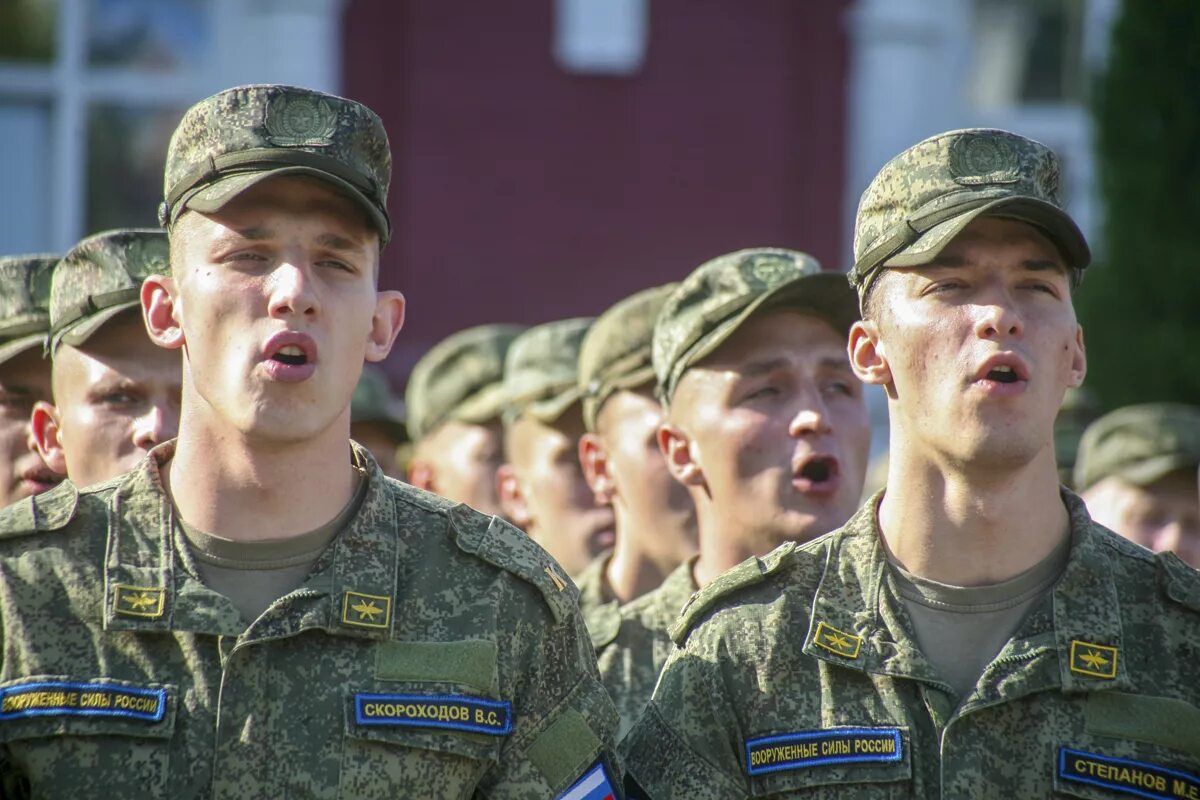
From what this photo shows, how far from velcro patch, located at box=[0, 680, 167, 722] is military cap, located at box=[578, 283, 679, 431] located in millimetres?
3024

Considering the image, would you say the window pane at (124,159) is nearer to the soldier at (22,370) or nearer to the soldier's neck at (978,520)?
the soldier at (22,370)

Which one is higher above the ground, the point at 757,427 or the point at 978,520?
the point at 978,520

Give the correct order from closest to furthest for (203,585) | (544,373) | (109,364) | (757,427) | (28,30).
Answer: (203,585), (109,364), (757,427), (544,373), (28,30)

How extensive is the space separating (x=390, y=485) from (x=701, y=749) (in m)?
0.87

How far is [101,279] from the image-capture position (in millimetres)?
5312

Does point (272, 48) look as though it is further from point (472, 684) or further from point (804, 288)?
point (472, 684)

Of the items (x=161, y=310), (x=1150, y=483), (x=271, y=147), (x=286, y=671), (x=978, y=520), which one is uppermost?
(x=271, y=147)

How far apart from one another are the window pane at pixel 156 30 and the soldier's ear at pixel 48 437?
638 cm

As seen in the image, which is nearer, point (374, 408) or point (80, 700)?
point (80, 700)

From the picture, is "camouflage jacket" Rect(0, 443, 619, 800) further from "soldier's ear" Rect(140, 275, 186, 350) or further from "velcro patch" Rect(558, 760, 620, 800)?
"soldier's ear" Rect(140, 275, 186, 350)

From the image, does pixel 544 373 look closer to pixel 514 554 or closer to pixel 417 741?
pixel 514 554

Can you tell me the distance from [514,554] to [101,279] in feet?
5.96

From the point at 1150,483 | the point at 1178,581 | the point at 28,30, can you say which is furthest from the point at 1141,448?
the point at 28,30

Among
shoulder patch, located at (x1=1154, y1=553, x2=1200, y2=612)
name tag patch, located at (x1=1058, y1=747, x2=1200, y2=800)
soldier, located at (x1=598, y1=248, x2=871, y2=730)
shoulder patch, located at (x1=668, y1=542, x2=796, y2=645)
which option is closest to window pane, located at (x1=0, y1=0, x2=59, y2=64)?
soldier, located at (x1=598, y1=248, x2=871, y2=730)
